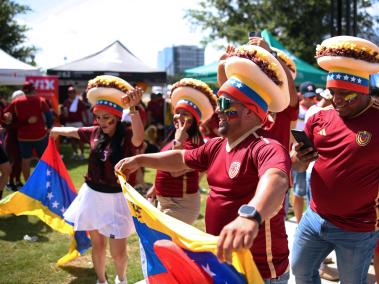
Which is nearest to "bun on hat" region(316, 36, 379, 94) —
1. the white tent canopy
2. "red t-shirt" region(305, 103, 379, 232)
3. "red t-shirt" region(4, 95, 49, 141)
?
"red t-shirt" region(305, 103, 379, 232)

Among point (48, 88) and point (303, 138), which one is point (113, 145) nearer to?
point (303, 138)

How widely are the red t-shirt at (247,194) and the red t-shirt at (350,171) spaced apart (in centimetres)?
66

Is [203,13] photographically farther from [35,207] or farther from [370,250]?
[370,250]

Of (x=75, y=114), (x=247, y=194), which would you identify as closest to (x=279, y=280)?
(x=247, y=194)

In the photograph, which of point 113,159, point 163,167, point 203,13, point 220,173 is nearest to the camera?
point 220,173

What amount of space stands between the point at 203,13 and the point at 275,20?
211 inches

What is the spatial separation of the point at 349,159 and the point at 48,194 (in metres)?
3.62

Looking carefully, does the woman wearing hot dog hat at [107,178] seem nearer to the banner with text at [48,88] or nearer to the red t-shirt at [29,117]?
the red t-shirt at [29,117]

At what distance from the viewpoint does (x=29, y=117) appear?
830 centimetres

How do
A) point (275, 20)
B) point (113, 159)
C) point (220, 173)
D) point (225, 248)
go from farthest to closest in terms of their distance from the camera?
point (275, 20) → point (113, 159) → point (220, 173) → point (225, 248)

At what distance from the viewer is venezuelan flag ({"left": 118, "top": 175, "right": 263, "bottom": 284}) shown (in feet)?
6.04

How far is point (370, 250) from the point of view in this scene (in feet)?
9.43

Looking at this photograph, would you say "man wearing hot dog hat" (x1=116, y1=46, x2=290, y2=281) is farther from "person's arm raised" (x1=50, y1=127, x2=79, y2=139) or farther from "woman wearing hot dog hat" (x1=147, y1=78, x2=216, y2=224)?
"person's arm raised" (x1=50, y1=127, x2=79, y2=139)

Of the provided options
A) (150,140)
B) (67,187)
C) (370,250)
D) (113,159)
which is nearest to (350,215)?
(370,250)
